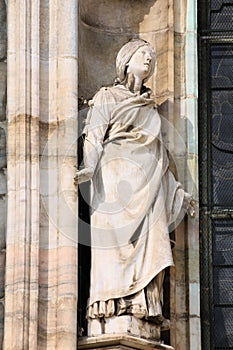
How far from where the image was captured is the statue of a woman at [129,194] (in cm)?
1365

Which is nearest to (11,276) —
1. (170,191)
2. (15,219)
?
(15,219)

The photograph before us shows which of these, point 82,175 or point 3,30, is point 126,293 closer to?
point 82,175

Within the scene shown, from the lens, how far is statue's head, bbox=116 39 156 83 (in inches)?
562

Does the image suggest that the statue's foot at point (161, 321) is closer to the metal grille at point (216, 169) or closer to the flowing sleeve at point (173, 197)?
the metal grille at point (216, 169)

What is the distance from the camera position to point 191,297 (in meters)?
14.1

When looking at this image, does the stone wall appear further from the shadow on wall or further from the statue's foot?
the statue's foot

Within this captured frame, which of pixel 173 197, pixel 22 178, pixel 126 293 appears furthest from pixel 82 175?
pixel 126 293

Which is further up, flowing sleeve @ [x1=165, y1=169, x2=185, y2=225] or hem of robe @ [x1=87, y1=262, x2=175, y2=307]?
flowing sleeve @ [x1=165, y1=169, x2=185, y2=225]

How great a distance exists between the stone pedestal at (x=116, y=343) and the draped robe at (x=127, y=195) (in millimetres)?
190

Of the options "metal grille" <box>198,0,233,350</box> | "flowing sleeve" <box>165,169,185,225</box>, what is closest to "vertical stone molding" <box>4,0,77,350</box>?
"flowing sleeve" <box>165,169,185,225</box>

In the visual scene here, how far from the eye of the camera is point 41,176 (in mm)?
13805

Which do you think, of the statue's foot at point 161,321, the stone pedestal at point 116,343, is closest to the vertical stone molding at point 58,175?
the stone pedestal at point 116,343

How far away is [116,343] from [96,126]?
4.67 feet

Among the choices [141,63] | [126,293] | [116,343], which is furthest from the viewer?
[141,63]
